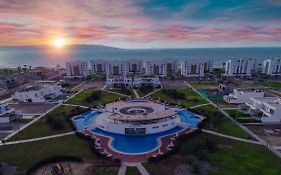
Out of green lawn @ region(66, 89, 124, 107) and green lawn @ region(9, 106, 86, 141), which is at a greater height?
green lawn @ region(66, 89, 124, 107)

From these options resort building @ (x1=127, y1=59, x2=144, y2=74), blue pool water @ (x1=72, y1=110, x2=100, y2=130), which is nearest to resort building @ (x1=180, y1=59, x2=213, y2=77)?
resort building @ (x1=127, y1=59, x2=144, y2=74)

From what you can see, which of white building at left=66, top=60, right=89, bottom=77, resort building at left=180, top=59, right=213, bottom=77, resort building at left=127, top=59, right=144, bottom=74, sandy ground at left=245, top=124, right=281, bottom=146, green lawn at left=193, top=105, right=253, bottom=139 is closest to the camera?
sandy ground at left=245, top=124, right=281, bottom=146

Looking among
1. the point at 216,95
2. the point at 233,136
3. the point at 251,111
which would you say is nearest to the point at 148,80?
the point at 216,95

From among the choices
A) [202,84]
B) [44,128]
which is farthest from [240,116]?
[44,128]

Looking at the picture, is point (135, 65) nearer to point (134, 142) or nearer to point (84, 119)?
point (84, 119)

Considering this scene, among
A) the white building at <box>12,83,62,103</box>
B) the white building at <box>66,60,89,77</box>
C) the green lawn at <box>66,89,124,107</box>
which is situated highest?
the white building at <box>66,60,89,77</box>

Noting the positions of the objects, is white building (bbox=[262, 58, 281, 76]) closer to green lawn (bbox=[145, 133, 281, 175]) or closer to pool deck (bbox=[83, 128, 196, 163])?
green lawn (bbox=[145, 133, 281, 175])

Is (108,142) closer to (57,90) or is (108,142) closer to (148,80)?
(57,90)
